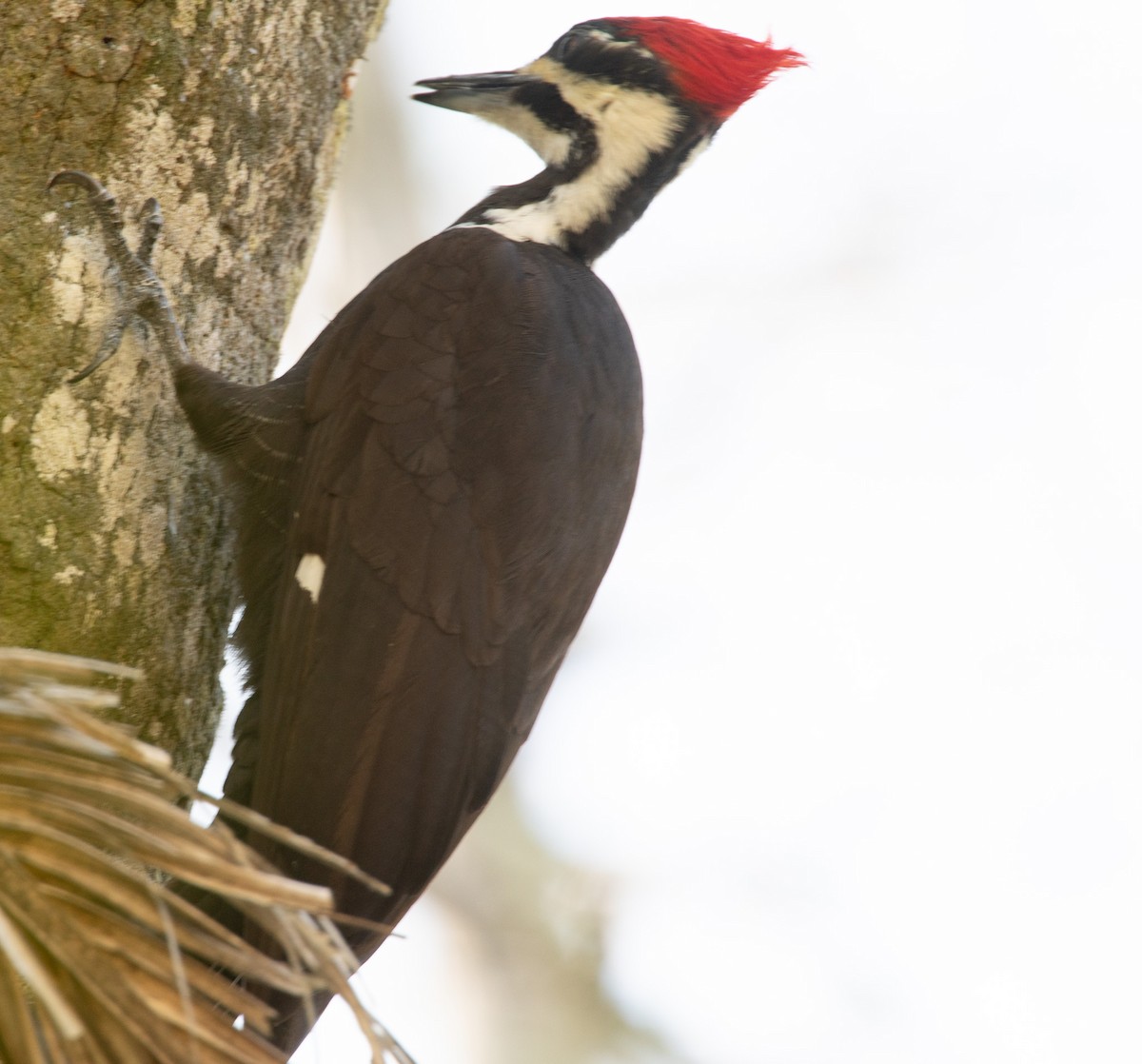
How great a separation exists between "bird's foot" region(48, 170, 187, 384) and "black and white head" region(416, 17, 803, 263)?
772 mm

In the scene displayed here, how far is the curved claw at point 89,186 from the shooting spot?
165 centimetres

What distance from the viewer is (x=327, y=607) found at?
1.71 m

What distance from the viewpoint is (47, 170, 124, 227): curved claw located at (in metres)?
1.65

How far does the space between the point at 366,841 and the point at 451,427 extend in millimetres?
584

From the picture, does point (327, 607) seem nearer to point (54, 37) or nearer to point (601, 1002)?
point (54, 37)

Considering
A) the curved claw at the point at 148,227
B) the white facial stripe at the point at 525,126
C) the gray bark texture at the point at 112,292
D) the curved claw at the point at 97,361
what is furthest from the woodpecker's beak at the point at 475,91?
the curved claw at the point at 97,361

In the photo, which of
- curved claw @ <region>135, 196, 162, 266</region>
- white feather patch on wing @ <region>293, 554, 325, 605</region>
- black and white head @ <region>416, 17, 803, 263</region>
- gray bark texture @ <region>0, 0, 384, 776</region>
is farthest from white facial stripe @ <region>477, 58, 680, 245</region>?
white feather patch on wing @ <region>293, 554, 325, 605</region>

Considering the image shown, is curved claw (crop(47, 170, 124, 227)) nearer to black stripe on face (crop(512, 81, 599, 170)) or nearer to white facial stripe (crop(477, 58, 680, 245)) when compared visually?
white facial stripe (crop(477, 58, 680, 245))

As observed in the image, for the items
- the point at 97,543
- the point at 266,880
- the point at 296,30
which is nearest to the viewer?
the point at 266,880

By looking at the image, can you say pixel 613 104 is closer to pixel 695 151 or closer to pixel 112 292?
pixel 695 151

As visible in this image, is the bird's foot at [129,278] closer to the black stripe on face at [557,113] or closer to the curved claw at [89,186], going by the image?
the curved claw at [89,186]

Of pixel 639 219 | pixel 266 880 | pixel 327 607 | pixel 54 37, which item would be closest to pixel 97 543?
pixel 327 607

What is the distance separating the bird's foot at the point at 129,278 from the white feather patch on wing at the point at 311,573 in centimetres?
33

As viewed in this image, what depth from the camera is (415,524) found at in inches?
70.4
